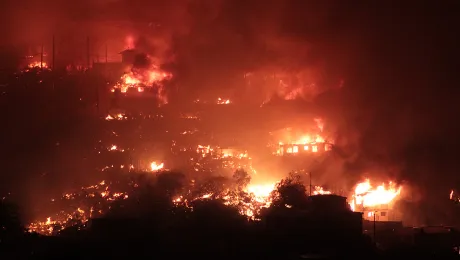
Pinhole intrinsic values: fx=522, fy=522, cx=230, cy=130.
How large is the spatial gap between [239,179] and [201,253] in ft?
44.4

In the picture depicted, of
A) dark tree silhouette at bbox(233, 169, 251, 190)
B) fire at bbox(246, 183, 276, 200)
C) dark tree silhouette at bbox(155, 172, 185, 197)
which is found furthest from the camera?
fire at bbox(246, 183, 276, 200)

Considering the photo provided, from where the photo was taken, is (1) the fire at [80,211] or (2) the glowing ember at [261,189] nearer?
(1) the fire at [80,211]

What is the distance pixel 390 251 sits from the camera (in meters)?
37.2

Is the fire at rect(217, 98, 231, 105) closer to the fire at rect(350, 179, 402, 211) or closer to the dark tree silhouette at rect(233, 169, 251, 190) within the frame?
the dark tree silhouette at rect(233, 169, 251, 190)

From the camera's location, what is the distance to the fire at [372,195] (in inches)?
2009

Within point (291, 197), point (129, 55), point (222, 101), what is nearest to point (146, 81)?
point (129, 55)

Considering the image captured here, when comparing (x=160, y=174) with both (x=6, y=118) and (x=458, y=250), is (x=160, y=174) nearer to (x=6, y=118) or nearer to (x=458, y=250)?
(x=6, y=118)

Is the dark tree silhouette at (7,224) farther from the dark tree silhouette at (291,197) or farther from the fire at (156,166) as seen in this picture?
the dark tree silhouette at (291,197)

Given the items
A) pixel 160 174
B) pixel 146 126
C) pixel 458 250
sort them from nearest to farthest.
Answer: pixel 458 250 → pixel 160 174 → pixel 146 126

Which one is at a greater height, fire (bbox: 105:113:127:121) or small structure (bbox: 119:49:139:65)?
small structure (bbox: 119:49:139:65)

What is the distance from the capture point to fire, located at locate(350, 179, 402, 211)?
2009 inches

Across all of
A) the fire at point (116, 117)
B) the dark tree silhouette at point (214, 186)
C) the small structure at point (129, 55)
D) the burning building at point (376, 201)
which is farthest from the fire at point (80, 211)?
the burning building at point (376, 201)

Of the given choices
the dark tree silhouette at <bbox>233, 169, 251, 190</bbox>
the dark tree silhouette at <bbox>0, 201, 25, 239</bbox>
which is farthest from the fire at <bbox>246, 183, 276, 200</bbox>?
the dark tree silhouette at <bbox>0, 201, 25, 239</bbox>

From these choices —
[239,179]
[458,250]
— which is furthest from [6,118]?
[458,250]
